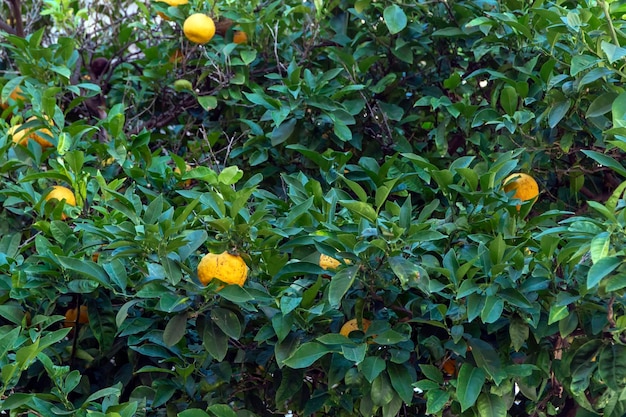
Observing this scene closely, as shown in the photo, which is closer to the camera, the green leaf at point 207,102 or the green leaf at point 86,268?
the green leaf at point 86,268

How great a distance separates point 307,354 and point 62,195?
843mm

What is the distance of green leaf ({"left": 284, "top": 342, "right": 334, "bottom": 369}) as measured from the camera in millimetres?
1718

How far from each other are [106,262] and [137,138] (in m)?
0.67

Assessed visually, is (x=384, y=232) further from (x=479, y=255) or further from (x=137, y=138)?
(x=137, y=138)

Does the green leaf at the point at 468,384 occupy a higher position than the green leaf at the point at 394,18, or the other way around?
the green leaf at the point at 394,18

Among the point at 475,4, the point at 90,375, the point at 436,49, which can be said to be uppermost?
the point at 475,4

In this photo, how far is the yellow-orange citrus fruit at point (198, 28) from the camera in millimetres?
2704

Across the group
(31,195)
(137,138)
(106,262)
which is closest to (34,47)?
(137,138)

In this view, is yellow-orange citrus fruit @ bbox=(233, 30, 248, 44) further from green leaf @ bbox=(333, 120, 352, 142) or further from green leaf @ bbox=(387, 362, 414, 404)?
green leaf @ bbox=(387, 362, 414, 404)

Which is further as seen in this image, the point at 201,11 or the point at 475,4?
the point at 201,11

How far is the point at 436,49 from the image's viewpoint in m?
2.73

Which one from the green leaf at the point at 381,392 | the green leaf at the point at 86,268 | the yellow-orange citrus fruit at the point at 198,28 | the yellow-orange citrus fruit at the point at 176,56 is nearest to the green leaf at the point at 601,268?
the green leaf at the point at 381,392

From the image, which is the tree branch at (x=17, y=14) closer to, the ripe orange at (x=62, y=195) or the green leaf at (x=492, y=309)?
the ripe orange at (x=62, y=195)

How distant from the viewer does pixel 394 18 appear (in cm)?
251
